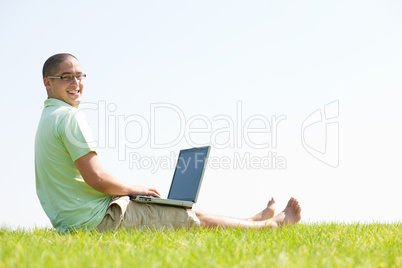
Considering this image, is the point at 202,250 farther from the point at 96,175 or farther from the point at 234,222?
the point at 234,222

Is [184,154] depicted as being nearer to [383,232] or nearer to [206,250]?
[206,250]

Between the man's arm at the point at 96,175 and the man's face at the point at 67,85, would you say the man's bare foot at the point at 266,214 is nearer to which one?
the man's arm at the point at 96,175

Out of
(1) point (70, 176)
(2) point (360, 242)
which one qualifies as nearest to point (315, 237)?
(2) point (360, 242)

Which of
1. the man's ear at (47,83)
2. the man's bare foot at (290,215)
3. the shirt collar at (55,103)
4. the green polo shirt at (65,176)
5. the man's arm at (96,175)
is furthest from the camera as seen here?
the man's bare foot at (290,215)

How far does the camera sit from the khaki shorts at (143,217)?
186 inches

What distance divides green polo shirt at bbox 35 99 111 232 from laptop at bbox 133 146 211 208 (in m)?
0.46

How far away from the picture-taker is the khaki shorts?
15.5 feet

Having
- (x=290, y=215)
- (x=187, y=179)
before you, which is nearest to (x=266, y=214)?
(x=290, y=215)

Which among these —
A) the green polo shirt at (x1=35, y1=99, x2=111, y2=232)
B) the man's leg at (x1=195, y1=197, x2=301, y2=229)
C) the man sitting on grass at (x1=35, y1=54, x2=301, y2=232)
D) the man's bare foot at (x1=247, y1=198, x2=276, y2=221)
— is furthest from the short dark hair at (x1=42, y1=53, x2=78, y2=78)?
the man's bare foot at (x1=247, y1=198, x2=276, y2=221)

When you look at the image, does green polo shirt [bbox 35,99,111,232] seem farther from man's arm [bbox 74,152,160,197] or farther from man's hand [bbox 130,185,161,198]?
man's hand [bbox 130,185,161,198]

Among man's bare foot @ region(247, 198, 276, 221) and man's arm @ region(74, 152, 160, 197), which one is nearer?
man's arm @ region(74, 152, 160, 197)

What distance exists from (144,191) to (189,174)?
0.63 meters

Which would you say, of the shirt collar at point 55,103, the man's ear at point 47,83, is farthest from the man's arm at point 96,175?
the man's ear at point 47,83

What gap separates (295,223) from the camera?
5.71 meters
